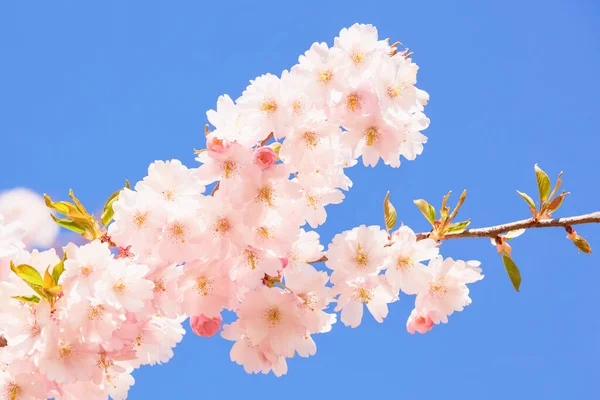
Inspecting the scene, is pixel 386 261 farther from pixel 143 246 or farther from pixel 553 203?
pixel 143 246

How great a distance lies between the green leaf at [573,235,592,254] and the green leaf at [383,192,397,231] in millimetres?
550

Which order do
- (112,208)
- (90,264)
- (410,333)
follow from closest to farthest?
(90,264), (112,208), (410,333)

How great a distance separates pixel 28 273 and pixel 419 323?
3.99 feet

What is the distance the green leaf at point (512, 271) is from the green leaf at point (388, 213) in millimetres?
358

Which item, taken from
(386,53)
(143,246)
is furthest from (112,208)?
(386,53)

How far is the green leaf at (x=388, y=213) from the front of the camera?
200cm

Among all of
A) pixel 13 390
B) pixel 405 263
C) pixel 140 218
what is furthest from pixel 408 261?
pixel 13 390

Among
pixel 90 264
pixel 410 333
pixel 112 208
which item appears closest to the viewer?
pixel 90 264

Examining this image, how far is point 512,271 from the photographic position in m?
1.99

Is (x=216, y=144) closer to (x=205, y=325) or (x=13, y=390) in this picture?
(x=205, y=325)

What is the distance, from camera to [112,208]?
2010 mm

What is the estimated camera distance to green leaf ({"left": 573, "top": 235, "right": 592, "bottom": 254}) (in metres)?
1.93

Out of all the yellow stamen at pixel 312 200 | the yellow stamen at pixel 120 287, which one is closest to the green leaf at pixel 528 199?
the yellow stamen at pixel 312 200

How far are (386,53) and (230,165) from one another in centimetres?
58
